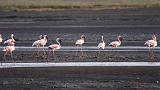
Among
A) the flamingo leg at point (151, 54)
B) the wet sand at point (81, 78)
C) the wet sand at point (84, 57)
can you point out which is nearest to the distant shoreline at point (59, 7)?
the wet sand at point (84, 57)

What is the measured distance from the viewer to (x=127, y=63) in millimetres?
23641

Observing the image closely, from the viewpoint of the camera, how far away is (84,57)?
2542cm

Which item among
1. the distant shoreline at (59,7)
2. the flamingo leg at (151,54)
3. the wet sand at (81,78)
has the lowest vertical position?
the wet sand at (81,78)

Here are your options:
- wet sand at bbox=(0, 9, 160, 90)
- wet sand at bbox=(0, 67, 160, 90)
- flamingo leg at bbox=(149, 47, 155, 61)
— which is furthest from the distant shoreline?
wet sand at bbox=(0, 67, 160, 90)

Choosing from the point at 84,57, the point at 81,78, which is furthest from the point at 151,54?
the point at 81,78

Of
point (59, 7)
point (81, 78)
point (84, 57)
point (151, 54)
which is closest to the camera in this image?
point (81, 78)

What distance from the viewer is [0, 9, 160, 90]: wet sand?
19.7 m

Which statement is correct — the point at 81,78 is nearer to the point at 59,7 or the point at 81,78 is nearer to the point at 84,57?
the point at 84,57

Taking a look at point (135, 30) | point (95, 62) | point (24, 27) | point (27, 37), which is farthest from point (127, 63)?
point (24, 27)

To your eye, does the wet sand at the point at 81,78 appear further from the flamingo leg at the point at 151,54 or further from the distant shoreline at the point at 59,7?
the distant shoreline at the point at 59,7

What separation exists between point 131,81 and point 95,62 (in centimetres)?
418

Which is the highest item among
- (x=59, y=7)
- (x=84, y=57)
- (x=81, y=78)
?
(x=59, y=7)

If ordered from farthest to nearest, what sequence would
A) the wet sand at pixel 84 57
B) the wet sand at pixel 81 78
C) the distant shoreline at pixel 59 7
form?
the distant shoreline at pixel 59 7 < the wet sand at pixel 84 57 < the wet sand at pixel 81 78

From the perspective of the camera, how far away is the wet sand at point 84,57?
1970 centimetres
